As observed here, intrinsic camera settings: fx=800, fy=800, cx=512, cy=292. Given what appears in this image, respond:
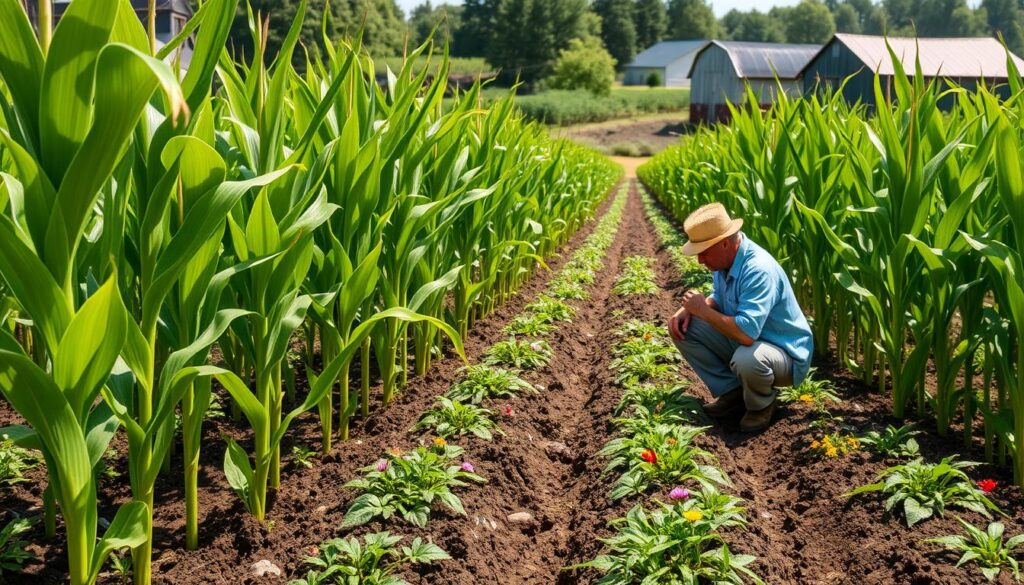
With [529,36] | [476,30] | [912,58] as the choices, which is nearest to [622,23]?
[476,30]

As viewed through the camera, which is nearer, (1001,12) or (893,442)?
(893,442)

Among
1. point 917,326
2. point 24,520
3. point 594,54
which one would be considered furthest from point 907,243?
point 594,54

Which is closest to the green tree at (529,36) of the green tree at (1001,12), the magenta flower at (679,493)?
the magenta flower at (679,493)

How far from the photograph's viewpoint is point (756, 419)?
3639 millimetres

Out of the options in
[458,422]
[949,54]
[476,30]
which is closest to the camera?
[458,422]

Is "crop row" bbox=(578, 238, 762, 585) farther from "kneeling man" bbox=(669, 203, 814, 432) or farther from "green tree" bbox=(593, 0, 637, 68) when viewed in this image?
"green tree" bbox=(593, 0, 637, 68)

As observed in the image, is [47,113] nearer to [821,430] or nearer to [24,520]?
[24,520]

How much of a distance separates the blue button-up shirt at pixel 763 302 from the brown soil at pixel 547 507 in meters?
0.36

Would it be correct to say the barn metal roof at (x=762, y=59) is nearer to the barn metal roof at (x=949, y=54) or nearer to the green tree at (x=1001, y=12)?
the barn metal roof at (x=949, y=54)

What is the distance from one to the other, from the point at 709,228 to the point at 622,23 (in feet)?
330

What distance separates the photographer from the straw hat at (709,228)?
132 inches

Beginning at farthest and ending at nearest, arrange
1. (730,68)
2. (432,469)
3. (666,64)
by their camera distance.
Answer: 1. (666,64)
2. (730,68)
3. (432,469)

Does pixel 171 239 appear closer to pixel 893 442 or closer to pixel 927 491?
pixel 927 491

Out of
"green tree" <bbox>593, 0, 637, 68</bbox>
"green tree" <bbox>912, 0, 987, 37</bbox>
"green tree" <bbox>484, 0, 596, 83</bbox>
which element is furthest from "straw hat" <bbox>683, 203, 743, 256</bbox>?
"green tree" <bbox>912, 0, 987, 37</bbox>
